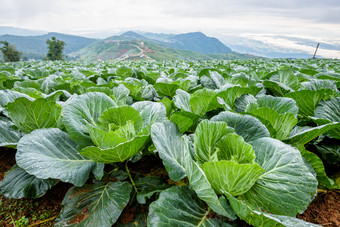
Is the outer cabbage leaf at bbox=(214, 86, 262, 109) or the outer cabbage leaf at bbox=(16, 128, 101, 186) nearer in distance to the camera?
the outer cabbage leaf at bbox=(16, 128, 101, 186)

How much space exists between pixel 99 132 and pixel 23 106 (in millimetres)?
888

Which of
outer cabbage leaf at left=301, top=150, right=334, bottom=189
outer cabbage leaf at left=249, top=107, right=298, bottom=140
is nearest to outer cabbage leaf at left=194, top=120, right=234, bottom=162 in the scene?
outer cabbage leaf at left=249, top=107, right=298, bottom=140

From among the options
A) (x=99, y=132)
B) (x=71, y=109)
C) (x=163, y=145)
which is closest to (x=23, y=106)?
(x=71, y=109)

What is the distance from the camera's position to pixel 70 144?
158 cm

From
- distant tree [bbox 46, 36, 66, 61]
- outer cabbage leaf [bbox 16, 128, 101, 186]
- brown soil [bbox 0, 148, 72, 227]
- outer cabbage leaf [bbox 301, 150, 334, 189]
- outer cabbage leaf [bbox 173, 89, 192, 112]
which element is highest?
outer cabbage leaf [bbox 173, 89, 192, 112]

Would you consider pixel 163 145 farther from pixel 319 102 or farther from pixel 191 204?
pixel 319 102

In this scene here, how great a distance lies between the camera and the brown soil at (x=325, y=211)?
57.2 inches

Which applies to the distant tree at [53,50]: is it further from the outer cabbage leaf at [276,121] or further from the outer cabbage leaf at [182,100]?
the outer cabbage leaf at [276,121]

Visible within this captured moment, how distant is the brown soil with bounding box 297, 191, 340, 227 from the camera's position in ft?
4.77

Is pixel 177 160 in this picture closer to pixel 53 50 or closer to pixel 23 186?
pixel 23 186

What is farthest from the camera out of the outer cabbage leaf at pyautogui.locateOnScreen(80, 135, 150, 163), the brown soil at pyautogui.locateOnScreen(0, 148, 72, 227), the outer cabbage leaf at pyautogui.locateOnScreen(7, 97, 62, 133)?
the outer cabbage leaf at pyautogui.locateOnScreen(7, 97, 62, 133)

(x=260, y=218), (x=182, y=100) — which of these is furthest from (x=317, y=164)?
(x=182, y=100)

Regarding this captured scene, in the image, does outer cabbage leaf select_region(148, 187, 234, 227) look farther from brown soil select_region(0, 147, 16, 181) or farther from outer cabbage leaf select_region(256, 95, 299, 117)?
brown soil select_region(0, 147, 16, 181)

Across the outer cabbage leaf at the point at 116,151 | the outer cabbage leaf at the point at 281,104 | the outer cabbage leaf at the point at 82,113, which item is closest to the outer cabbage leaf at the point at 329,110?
the outer cabbage leaf at the point at 281,104
